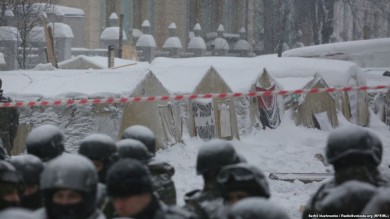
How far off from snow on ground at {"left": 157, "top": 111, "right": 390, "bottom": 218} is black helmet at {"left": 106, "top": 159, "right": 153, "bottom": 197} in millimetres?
5226

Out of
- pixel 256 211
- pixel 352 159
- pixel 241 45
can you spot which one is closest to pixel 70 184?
pixel 256 211

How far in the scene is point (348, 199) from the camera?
3898mm

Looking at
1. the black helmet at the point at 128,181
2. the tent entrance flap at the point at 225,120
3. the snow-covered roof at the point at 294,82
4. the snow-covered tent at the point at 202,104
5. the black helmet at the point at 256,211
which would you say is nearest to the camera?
the black helmet at the point at 256,211

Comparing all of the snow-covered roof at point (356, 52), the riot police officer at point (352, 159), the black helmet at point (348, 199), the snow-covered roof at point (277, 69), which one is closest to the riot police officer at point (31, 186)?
the riot police officer at point (352, 159)

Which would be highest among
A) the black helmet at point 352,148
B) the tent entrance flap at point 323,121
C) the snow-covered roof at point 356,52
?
the snow-covered roof at point 356,52

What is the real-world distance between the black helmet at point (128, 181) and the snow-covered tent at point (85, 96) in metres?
8.87

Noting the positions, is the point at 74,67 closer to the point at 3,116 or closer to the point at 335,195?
the point at 3,116

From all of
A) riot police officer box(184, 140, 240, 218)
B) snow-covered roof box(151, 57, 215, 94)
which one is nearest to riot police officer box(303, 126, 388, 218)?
riot police officer box(184, 140, 240, 218)

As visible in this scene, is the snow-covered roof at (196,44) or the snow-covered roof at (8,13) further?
the snow-covered roof at (196,44)

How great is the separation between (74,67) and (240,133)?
5865 millimetres

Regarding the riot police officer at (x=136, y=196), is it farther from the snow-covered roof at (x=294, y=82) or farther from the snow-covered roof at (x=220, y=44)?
the snow-covered roof at (x=220, y=44)

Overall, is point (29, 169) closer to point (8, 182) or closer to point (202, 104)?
point (8, 182)

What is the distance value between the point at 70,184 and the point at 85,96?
30.7 ft

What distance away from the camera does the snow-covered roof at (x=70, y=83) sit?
1312 centimetres
